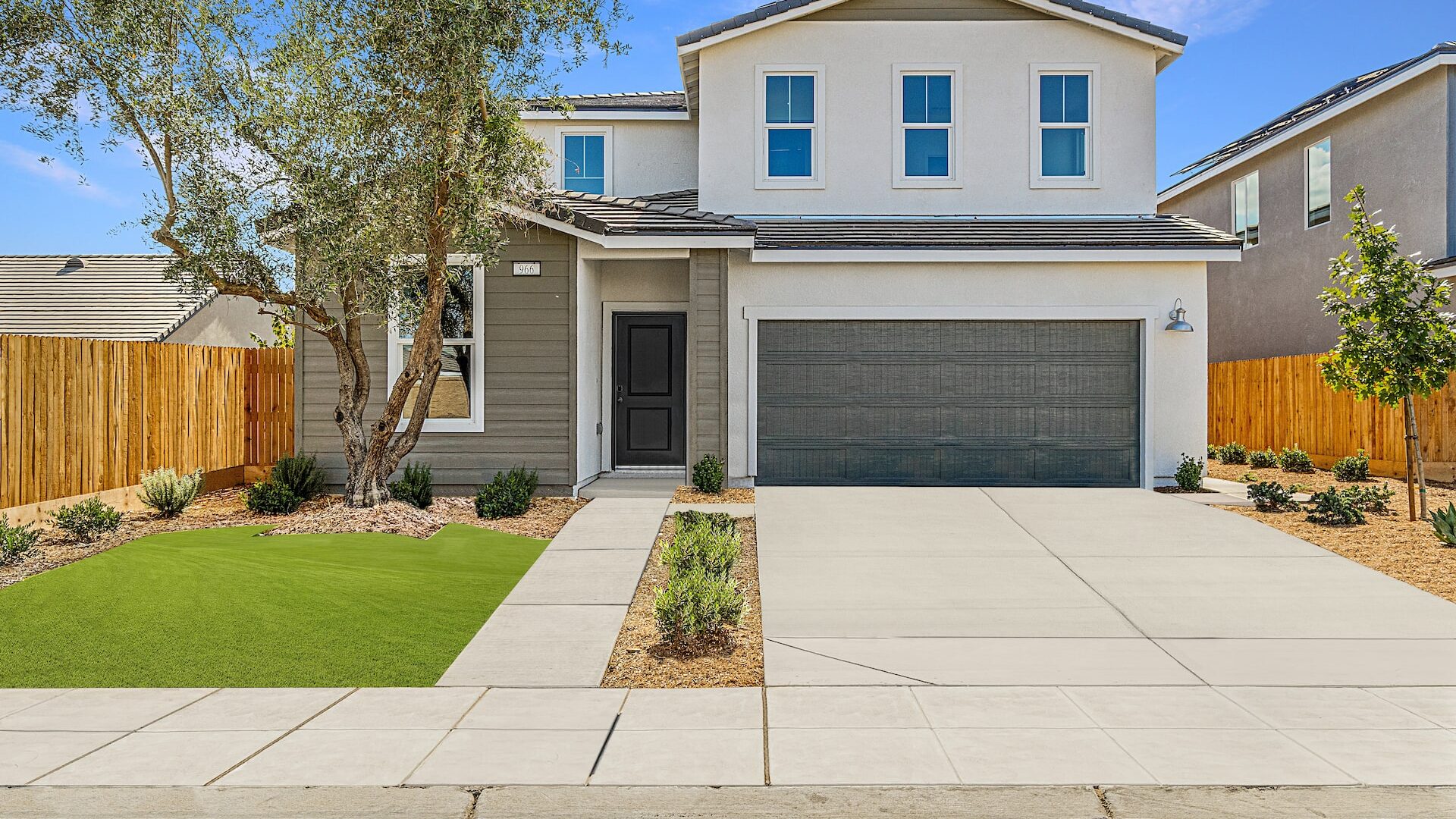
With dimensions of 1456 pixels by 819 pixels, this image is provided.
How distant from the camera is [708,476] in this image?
37.3 feet

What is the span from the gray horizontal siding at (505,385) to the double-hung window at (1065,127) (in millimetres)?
7370

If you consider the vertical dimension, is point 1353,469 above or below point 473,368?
below

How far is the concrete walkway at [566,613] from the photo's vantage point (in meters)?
5.29

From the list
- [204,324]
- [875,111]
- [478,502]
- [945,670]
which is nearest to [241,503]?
[478,502]

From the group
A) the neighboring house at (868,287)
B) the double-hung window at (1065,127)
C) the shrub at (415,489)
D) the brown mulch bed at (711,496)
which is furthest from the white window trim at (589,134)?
the shrub at (415,489)

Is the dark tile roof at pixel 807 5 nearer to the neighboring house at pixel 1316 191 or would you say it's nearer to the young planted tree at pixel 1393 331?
the young planted tree at pixel 1393 331

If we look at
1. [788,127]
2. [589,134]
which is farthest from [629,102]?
[788,127]

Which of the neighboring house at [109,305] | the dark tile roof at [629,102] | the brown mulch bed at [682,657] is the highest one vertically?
the dark tile roof at [629,102]

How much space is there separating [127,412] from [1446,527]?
1318 centimetres

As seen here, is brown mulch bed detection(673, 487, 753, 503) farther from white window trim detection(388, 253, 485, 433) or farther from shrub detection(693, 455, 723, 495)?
white window trim detection(388, 253, 485, 433)

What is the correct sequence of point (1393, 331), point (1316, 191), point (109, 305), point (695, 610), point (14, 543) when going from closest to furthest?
point (695, 610), point (14, 543), point (1393, 331), point (1316, 191), point (109, 305)

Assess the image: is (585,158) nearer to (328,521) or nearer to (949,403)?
(949,403)

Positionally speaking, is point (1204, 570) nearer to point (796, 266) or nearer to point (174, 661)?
point (796, 266)

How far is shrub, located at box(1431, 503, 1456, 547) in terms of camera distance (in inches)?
333
